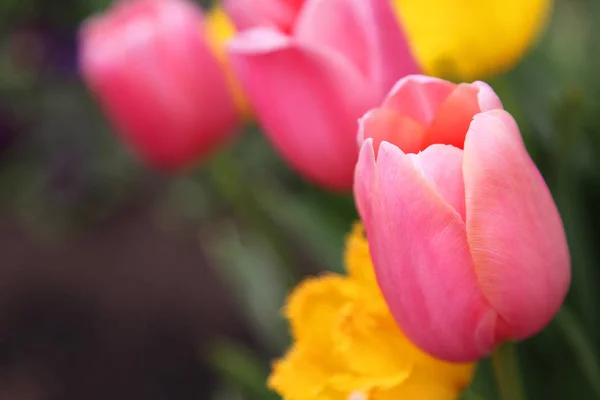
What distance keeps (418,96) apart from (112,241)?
128cm

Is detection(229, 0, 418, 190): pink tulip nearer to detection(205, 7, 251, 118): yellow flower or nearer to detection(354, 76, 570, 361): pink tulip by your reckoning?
detection(354, 76, 570, 361): pink tulip

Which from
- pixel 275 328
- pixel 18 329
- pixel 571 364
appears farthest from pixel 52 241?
pixel 571 364

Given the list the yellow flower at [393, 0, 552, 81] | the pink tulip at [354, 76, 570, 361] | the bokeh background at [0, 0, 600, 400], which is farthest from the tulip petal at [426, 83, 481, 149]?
the bokeh background at [0, 0, 600, 400]

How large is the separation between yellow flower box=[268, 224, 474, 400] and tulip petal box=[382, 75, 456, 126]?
6 centimetres

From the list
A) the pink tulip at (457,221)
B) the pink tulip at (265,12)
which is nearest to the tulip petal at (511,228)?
the pink tulip at (457,221)

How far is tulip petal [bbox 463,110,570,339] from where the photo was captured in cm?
20

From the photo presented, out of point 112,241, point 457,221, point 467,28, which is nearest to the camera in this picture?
point 457,221

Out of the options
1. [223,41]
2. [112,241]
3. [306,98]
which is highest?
[112,241]

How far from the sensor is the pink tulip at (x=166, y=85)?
1.51 ft

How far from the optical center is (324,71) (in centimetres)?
27

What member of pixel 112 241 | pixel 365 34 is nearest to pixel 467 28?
pixel 365 34

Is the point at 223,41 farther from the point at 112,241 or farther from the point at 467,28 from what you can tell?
the point at 112,241

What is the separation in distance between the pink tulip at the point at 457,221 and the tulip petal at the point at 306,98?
0.05 metres

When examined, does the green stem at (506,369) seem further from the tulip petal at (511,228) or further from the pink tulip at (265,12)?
the pink tulip at (265,12)
